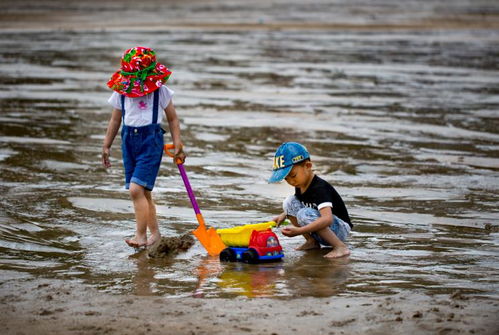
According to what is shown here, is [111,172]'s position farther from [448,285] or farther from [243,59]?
[243,59]

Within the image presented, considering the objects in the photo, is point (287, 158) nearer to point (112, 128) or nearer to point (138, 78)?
point (138, 78)

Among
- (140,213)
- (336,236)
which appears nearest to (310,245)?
(336,236)

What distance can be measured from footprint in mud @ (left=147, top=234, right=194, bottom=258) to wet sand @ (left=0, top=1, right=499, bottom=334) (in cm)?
11

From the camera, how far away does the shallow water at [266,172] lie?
589cm

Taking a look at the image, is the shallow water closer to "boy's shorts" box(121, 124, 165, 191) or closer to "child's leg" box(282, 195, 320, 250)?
"child's leg" box(282, 195, 320, 250)

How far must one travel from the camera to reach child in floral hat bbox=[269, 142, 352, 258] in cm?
631

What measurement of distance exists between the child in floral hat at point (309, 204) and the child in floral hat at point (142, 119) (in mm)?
819

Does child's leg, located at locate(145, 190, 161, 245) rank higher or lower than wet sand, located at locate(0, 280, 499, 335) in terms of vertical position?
higher

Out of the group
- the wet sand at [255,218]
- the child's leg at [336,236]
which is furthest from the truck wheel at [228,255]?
the child's leg at [336,236]

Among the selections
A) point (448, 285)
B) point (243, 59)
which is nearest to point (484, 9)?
point (243, 59)

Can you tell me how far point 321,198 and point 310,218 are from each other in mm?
165

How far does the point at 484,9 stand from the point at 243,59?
28.5 meters

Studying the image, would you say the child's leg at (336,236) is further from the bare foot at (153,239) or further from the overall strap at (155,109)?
the overall strap at (155,109)

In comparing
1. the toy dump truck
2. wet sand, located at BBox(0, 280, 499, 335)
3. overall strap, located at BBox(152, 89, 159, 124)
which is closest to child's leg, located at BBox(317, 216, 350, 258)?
the toy dump truck
